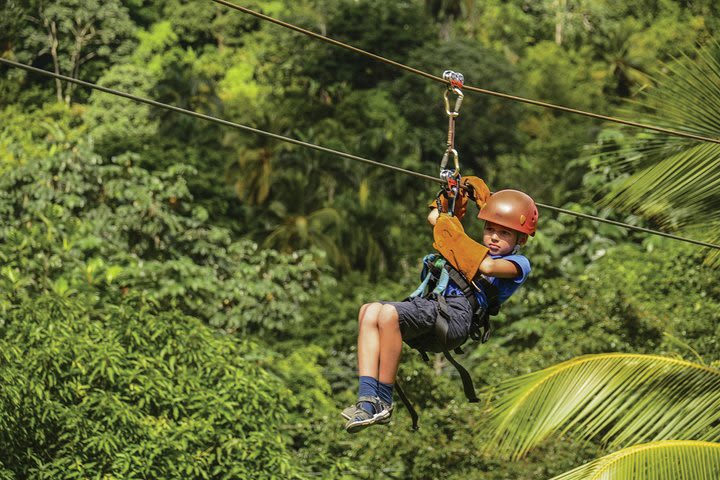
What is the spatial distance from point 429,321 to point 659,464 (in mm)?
2319

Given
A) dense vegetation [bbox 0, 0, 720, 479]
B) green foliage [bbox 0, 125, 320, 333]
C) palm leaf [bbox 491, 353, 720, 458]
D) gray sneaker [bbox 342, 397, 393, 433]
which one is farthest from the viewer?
green foliage [bbox 0, 125, 320, 333]

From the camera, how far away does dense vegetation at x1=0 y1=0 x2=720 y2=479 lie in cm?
1095

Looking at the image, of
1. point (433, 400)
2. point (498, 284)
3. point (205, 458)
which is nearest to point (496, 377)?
point (433, 400)

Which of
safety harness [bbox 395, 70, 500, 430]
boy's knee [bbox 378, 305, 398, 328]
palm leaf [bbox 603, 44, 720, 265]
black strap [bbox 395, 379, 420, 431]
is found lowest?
black strap [bbox 395, 379, 420, 431]

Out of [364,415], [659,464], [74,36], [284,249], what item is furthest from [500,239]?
[74,36]

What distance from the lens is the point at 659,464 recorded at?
22.8ft

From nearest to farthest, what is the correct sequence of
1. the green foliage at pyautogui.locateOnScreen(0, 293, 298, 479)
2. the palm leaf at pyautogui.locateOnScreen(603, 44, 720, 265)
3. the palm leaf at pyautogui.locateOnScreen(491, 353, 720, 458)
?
1. the palm leaf at pyautogui.locateOnScreen(491, 353, 720, 458)
2. the palm leaf at pyautogui.locateOnScreen(603, 44, 720, 265)
3. the green foliage at pyautogui.locateOnScreen(0, 293, 298, 479)

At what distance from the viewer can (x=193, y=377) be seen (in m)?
11.8

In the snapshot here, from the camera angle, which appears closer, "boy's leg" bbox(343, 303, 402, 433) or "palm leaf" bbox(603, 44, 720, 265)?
"boy's leg" bbox(343, 303, 402, 433)

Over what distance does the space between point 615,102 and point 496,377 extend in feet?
125

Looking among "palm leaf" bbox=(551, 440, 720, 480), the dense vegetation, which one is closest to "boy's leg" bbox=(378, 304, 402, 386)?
"palm leaf" bbox=(551, 440, 720, 480)

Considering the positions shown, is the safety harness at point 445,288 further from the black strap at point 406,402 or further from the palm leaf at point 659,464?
the palm leaf at point 659,464

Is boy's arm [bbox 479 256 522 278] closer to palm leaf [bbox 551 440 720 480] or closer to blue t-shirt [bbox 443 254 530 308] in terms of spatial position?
blue t-shirt [bbox 443 254 530 308]

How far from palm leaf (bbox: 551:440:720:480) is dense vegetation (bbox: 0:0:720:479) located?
143 centimetres
